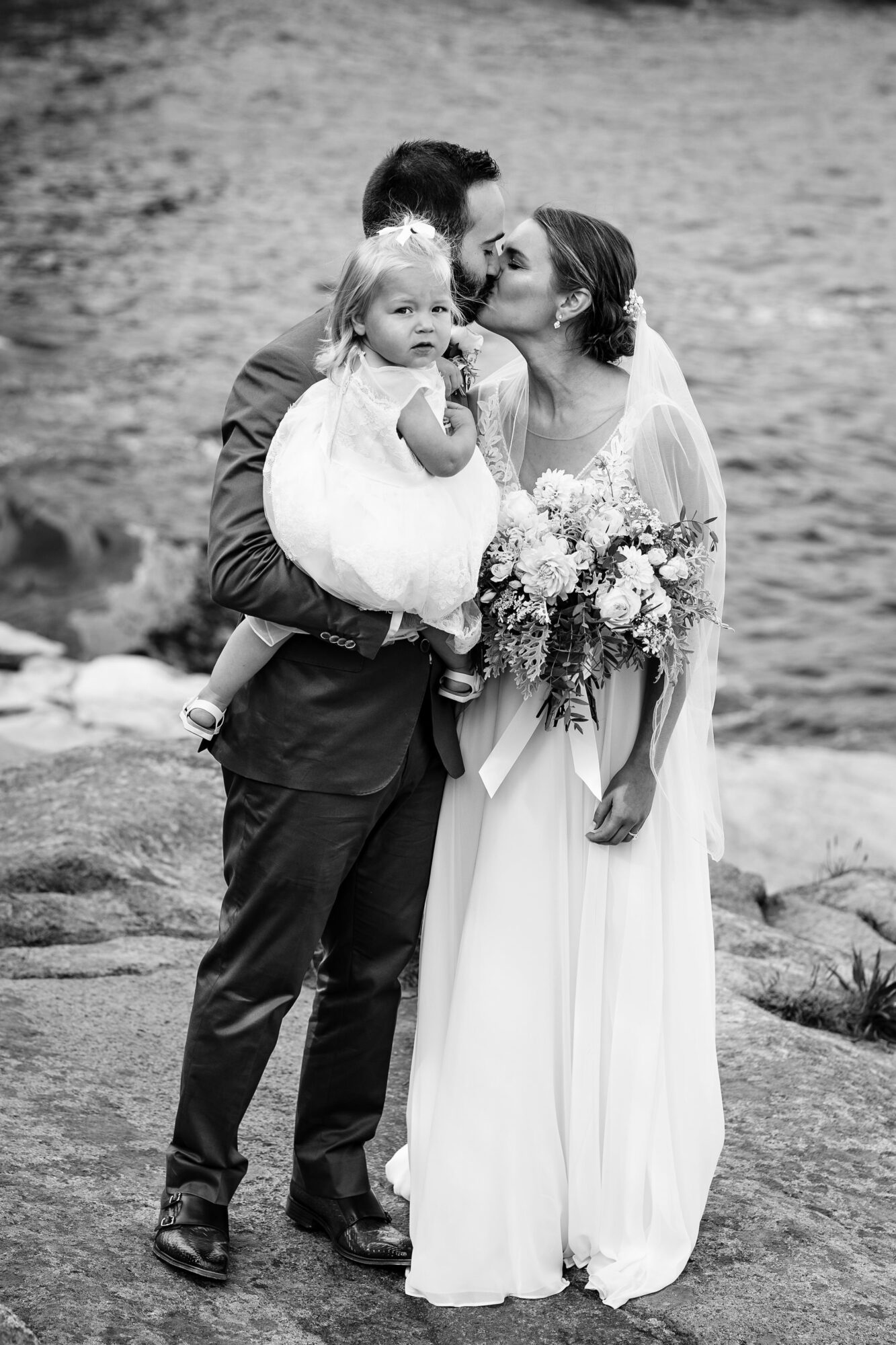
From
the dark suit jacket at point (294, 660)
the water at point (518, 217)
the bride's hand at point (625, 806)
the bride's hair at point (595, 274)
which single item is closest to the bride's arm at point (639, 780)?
the bride's hand at point (625, 806)

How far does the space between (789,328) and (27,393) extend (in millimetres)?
8208

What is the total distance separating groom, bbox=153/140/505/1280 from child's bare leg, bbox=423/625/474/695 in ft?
0.12

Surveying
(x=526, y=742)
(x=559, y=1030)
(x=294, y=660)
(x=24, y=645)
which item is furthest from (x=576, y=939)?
(x=24, y=645)

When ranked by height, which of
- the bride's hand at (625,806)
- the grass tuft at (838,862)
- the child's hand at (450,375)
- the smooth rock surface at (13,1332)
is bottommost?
the grass tuft at (838,862)

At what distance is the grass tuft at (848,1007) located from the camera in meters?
4.24

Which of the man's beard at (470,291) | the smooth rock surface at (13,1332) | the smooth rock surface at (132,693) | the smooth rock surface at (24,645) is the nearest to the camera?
the smooth rock surface at (13,1332)

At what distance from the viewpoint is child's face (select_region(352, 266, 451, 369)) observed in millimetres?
2523

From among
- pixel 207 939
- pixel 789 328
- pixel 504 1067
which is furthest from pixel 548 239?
pixel 789 328

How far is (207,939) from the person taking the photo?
439 cm

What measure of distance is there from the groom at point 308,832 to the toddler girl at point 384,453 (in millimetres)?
86

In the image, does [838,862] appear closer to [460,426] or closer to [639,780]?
[639,780]

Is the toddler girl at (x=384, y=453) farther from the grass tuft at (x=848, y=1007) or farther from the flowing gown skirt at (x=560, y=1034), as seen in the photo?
the grass tuft at (x=848, y=1007)

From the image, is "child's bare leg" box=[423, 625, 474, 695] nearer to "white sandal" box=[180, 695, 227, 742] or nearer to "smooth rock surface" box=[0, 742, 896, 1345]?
"white sandal" box=[180, 695, 227, 742]

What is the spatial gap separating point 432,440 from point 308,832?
2.53ft
